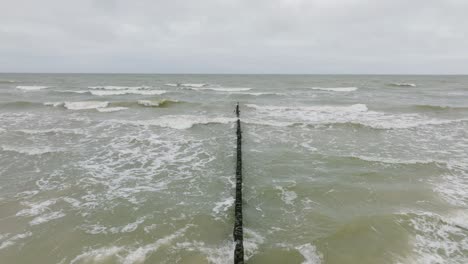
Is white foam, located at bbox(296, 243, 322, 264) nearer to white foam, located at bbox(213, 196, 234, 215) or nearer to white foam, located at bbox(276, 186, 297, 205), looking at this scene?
white foam, located at bbox(276, 186, 297, 205)

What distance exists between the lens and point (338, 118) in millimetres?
18672

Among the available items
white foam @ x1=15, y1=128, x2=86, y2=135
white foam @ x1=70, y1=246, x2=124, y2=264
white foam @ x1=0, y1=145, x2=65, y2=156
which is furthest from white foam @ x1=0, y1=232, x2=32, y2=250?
white foam @ x1=15, y1=128, x2=86, y2=135

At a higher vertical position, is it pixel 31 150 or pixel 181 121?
pixel 181 121

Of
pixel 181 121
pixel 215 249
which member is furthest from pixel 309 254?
pixel 181 121

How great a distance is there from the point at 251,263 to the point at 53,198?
5.52 meters

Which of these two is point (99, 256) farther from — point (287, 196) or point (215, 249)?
point (287, 196)

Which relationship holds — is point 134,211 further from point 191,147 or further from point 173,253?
point 191,147

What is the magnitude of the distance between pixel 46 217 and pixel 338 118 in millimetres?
16845

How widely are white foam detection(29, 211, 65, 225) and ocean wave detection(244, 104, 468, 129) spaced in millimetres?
12393

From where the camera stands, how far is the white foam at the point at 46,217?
6.13 m

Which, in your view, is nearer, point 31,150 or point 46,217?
point 46,217

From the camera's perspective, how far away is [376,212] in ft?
21.4

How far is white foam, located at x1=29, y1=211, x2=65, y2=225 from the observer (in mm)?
6127

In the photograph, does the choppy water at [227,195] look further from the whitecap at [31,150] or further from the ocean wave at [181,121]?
the ocean wave at [181,121]
